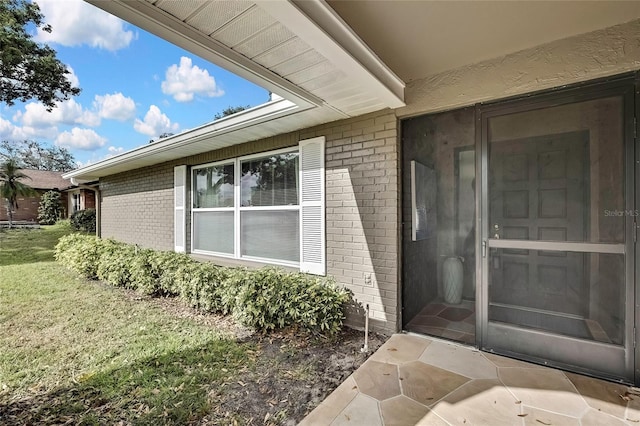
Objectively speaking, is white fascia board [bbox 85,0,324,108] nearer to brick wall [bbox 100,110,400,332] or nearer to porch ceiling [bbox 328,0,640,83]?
porch ceiling [bbox 328,0,640,83]

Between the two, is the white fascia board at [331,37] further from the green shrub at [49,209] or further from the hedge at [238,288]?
the green shrub at [49,209]

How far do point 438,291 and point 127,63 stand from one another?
549 inches

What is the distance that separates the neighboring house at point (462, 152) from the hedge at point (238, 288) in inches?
17.5

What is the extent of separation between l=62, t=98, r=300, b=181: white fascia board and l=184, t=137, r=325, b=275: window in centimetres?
68

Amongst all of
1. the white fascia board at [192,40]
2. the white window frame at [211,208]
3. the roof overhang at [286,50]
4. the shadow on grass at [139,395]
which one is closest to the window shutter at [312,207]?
the roof overhang at [286,50]

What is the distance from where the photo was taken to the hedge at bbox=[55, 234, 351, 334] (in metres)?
3.42

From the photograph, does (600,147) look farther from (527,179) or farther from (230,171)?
(230,171)

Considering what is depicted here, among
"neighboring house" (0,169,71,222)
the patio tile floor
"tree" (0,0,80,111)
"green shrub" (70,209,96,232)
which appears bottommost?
the patio tile floor

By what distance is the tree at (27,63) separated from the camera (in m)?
10.1

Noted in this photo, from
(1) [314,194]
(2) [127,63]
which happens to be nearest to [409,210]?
(1) [314,194]

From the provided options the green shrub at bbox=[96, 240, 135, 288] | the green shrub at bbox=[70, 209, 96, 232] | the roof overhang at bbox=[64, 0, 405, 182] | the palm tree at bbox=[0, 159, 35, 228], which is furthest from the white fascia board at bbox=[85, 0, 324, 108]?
the palm tree at bbox=[0, 159, 35, 228]

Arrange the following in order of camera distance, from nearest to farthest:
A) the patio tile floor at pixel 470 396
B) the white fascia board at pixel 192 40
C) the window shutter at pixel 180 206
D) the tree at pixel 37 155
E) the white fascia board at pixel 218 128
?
the white fascia board at pixel 192 40, the patio tile floor at pixel 470 396, the white fascia board at pixel 218 128, the window shutter at pixel 180 206, the tree at pixel 37 155

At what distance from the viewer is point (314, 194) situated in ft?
13.3

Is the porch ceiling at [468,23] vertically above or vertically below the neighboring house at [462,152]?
above
